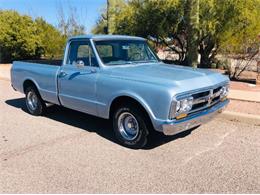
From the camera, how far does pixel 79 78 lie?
5.87 m

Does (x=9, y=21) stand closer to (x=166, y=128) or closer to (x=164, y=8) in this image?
(x=164, y=8)

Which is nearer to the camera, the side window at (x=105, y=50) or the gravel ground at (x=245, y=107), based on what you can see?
the side window at (x=105, y=50)

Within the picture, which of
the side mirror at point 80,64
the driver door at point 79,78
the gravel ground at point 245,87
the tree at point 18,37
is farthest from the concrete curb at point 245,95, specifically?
the tree at point 18,37

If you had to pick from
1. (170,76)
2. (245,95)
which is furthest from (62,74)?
(245,95)

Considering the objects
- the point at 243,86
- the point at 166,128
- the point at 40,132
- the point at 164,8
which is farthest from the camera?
the point at 164,8

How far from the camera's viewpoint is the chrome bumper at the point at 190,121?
4660 millimetres

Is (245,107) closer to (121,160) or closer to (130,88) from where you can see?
(130,88)

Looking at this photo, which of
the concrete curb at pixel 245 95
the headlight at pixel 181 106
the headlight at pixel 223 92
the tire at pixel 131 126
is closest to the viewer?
the headlight at pixel 181 106

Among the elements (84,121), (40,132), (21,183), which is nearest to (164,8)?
(84,121)

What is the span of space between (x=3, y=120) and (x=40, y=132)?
138 centimetres

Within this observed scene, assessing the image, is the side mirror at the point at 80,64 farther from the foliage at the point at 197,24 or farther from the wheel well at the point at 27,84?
the foliage at the point at 197,24

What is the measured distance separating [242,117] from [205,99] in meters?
1.87

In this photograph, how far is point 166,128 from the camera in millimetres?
4660

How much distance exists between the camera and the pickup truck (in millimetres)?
4711
